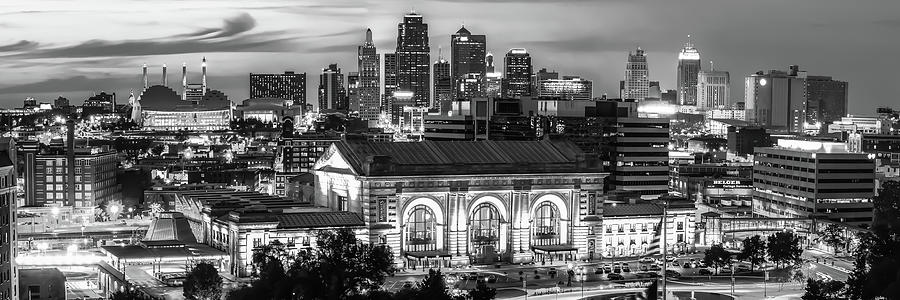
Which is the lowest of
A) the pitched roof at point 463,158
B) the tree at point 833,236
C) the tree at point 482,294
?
the tree at point 833,236

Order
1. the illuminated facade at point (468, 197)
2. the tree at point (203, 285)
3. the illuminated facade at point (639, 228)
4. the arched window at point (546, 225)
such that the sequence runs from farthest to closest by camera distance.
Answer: the illuminated facade at point (639, 228) < the arched window at point (546, 225) < the illuminated facade at point (468, 197) < the tree at point (203, 285)

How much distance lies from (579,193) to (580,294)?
25.9 meters

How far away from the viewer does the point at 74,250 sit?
150 metres

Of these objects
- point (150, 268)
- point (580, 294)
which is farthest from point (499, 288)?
point (150, 268)

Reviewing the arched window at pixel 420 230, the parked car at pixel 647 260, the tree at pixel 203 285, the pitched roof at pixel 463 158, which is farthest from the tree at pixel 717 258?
the tree at pixel 203 285

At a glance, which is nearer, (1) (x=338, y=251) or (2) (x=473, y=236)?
(1) (x=338, y=251)

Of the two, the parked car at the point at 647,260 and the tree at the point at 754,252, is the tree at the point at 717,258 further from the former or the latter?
the parked car at the point at 647,260

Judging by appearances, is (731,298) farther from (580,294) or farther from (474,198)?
(474,198)

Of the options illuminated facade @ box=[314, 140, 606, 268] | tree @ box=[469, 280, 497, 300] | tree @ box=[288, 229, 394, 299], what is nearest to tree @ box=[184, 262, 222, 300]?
tree @ box=[288, 229, 394, 299]

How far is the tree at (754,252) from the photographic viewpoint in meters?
139

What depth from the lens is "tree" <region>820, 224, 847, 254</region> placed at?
158 meters

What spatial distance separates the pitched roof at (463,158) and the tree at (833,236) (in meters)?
26.4

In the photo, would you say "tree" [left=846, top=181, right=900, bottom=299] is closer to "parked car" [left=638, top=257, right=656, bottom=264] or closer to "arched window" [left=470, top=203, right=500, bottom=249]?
"parked car" [left=638, top=257, right=656, bottom=264]

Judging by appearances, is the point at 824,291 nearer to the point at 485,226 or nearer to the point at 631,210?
the point at 485,226
